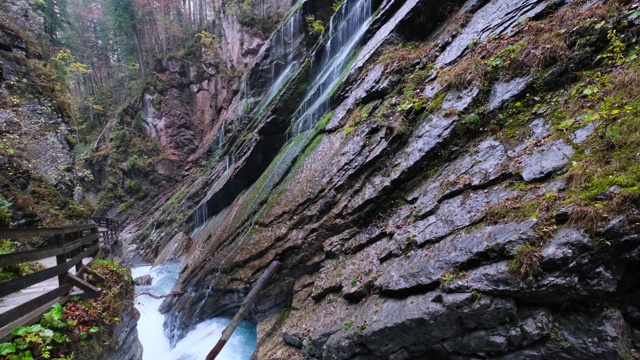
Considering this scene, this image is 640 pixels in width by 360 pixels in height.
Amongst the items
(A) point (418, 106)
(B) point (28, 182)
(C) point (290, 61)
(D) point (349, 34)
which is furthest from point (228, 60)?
(A) point (418, 106)

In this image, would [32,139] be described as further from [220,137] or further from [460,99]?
[460,99]

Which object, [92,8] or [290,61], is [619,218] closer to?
[290,61]

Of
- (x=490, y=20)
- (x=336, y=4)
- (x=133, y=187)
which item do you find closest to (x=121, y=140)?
(x=133, y=187)

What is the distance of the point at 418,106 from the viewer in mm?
7223

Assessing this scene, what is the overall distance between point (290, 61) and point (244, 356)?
1675 centimetres

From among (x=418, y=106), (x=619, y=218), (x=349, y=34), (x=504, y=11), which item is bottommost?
(x=619, y=218)

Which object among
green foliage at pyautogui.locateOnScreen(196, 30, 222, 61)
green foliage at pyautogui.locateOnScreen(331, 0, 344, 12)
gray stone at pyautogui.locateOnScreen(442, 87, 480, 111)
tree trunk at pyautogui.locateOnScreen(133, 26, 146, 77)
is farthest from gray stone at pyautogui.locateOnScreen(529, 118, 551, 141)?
tree trunk at pyautogui.locateOnScreen(133, 26, 146, 77)

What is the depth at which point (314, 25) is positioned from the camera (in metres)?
16.3

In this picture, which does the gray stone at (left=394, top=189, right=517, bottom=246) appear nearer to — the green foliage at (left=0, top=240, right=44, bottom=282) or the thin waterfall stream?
the thin waterfall stream

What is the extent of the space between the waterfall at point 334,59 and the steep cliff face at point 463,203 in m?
1.15

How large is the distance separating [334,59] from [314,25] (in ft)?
14.5

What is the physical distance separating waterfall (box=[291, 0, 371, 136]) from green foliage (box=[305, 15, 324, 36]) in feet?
6.56

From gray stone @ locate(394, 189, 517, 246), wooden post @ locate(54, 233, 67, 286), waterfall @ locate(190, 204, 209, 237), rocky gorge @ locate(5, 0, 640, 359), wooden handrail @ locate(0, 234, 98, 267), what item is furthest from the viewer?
waterfall @ locate(190, 204, 209, 237)

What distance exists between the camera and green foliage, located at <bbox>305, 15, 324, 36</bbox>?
53.5ft
